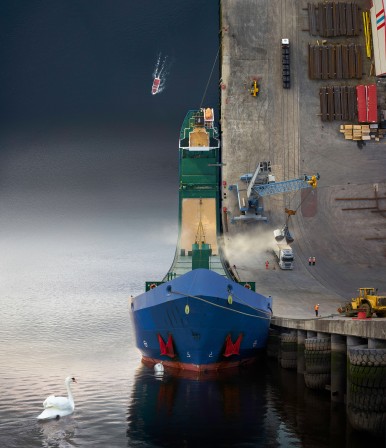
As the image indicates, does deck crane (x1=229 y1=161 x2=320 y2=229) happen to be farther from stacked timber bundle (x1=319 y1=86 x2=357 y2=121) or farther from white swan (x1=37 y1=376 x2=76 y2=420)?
white swan (x1=37 y1=376 x2=76 y2=420)

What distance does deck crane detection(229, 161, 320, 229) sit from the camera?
91.9 metres

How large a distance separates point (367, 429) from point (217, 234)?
43.9 metres

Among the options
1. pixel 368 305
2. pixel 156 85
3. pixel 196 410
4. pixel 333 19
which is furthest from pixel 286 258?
pixel 196 410

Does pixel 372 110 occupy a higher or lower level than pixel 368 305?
higher

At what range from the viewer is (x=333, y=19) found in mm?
103688

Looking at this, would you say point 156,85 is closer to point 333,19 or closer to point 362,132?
point 333,19

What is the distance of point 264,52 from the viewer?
335 ft

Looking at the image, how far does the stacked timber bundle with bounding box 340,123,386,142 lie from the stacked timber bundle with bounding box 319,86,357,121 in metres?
1.47

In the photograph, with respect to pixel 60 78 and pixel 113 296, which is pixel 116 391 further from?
pixel 60 78

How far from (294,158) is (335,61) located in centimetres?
1234

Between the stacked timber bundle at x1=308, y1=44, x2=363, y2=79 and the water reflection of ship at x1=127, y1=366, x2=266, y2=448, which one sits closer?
the water reflection of ship at x1=127, y1=366, x2=266, y2=448

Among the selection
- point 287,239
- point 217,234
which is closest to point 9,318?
point 217,234

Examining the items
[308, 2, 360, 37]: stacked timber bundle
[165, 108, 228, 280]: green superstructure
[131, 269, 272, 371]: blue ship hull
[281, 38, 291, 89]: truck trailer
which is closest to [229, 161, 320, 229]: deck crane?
[165, 108, 228, 280]: green superstructure

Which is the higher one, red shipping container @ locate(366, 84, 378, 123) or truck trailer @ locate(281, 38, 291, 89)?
truck trailer @ locate(281, 38, 291, 89)
